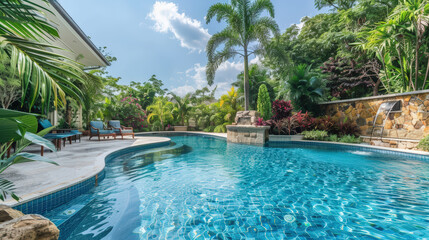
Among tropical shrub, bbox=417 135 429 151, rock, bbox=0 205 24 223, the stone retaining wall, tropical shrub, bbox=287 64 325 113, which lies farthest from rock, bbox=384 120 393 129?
rock, bbox=0 205 24 223

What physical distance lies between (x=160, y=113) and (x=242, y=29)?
9.62 metres

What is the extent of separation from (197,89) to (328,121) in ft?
44.4

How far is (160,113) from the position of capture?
16156mm

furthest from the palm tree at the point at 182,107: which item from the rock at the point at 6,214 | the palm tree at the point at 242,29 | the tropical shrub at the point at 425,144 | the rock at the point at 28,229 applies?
the rock at the point at 28,229

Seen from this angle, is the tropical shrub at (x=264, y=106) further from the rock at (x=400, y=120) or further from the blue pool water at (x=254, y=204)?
the blue pool water at (x=254, y=204)

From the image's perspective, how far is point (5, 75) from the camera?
4766mm

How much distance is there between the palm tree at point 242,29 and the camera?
423 inches

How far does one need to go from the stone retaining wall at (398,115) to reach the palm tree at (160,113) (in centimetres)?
1293

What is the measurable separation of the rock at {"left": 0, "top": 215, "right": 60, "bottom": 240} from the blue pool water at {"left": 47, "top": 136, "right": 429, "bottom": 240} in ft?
2.47

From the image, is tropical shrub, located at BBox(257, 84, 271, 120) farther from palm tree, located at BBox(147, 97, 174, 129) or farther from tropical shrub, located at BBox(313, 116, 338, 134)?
palm tree, located at BBox(147, 97, 174, 129)

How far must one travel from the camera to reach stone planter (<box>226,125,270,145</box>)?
9.10 m

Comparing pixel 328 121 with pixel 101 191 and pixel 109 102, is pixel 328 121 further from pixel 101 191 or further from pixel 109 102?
pixel 109 102

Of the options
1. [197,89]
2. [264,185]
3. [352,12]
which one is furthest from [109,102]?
[352,12]

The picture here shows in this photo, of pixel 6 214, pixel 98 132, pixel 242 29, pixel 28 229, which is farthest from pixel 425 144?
pixel 98 132
